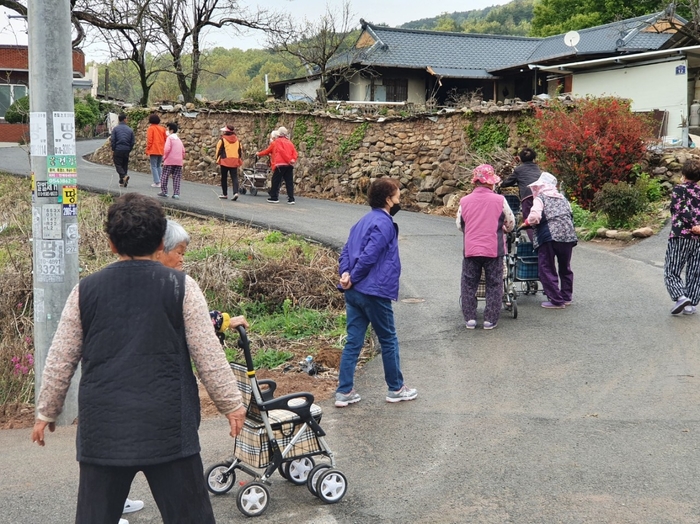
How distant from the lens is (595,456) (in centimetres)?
550

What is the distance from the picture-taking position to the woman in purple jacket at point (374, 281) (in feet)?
21.0

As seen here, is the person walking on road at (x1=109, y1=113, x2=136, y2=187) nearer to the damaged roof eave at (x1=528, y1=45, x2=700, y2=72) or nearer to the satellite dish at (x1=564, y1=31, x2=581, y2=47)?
the damaged roof eave at (x1=528, y1=45, x2=700, y2=72)

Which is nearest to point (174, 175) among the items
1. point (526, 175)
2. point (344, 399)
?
point (526, 175)

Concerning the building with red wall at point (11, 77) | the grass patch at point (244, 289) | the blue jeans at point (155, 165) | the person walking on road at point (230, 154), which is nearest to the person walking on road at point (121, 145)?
the blue jeans at point (155, 165)

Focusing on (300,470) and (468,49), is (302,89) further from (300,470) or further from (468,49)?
(300,470)

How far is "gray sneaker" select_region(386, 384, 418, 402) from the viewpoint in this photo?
6738 millimetres

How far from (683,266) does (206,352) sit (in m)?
7.08

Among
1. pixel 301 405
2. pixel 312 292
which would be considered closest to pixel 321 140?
pixel 312 292

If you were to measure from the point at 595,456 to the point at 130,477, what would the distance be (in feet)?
10.9

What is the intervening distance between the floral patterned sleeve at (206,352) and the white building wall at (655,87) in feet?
60.5

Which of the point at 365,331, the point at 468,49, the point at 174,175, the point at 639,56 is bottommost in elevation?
the point at 365,331

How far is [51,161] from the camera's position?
6.23m

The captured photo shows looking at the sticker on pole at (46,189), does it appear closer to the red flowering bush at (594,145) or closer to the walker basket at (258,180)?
the red flowering bush at (594,145)

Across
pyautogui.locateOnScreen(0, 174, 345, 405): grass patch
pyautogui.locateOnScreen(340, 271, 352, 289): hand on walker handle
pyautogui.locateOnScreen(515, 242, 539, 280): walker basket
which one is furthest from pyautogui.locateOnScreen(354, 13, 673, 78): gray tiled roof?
pyautogui.locateOnScreen(340, 271, 352, 289): hand on walker handle
